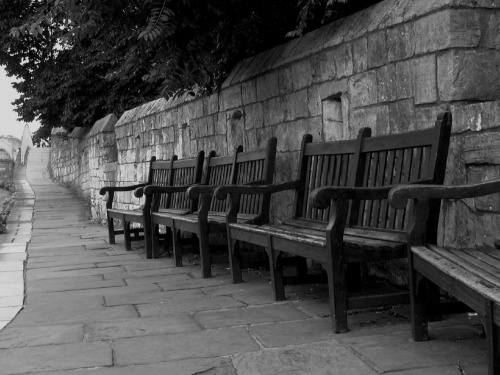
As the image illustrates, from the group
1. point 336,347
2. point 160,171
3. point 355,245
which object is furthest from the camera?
point 160,171

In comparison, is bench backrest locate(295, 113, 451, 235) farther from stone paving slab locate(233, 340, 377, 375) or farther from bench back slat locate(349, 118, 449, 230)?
stone paving slab locate(233, 340, 377, 375)

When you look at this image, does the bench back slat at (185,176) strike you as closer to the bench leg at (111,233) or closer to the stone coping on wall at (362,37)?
the stone coping on wall at (362,37)

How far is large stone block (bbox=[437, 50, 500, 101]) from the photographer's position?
12.6ft

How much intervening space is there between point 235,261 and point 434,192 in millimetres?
2450

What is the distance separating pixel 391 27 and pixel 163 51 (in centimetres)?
285

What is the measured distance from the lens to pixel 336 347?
10.6 ft

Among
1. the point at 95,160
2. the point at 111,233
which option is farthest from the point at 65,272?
the point at 95,160

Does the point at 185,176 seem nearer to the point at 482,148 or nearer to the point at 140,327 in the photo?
the point at 140,327

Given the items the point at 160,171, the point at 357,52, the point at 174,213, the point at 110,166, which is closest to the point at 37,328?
the point at 357,52

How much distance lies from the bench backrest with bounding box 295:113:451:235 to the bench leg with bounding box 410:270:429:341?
1.64ft

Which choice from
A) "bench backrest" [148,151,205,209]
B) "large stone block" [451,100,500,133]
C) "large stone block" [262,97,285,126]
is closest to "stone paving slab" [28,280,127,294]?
"bench backrest" [148,151,205,209]

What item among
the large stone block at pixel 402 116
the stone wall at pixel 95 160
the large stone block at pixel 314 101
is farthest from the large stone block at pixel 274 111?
the stone wall at pixel 95 160

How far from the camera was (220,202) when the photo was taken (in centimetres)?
655

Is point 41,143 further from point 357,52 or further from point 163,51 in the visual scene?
point 357,52
